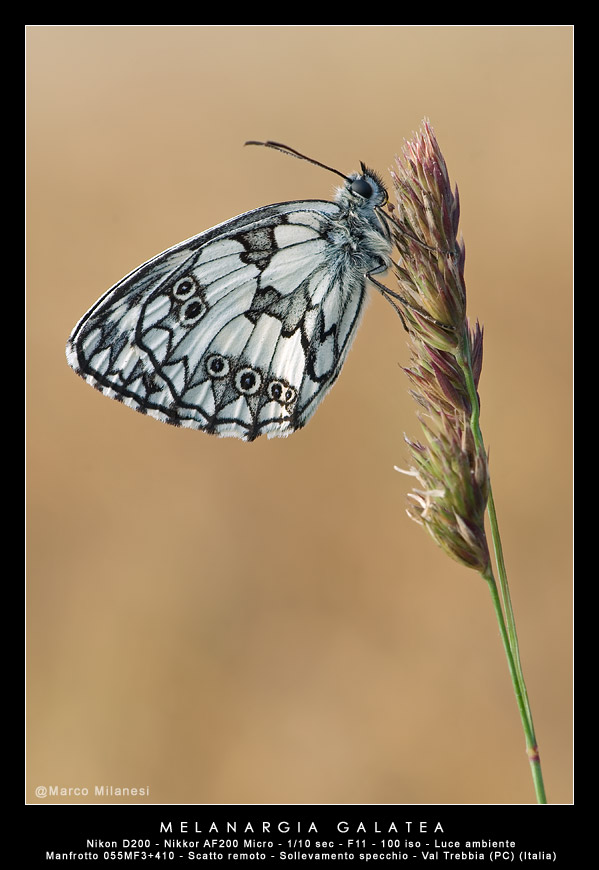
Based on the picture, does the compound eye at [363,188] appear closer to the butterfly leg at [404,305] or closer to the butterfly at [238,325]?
the butterfly at [238,325]

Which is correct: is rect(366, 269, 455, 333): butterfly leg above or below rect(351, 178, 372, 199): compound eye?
below

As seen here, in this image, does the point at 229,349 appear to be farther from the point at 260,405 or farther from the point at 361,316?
the point at 361,316

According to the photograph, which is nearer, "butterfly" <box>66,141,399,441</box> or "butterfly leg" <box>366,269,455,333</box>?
"butterfly leg" <box>366,269,455,333</box>

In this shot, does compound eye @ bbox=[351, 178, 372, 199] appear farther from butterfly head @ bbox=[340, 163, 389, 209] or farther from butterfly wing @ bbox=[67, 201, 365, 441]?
butterfly wing @ bbox=[67, 201, 365, 441]

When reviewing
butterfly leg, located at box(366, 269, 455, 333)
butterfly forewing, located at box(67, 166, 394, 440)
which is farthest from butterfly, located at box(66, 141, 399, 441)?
butterfly leg, located at box(366, 269, 455, 333)

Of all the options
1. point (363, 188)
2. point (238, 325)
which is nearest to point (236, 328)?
point (238, 325)

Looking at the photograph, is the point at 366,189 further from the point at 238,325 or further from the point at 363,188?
the point at 238,325
